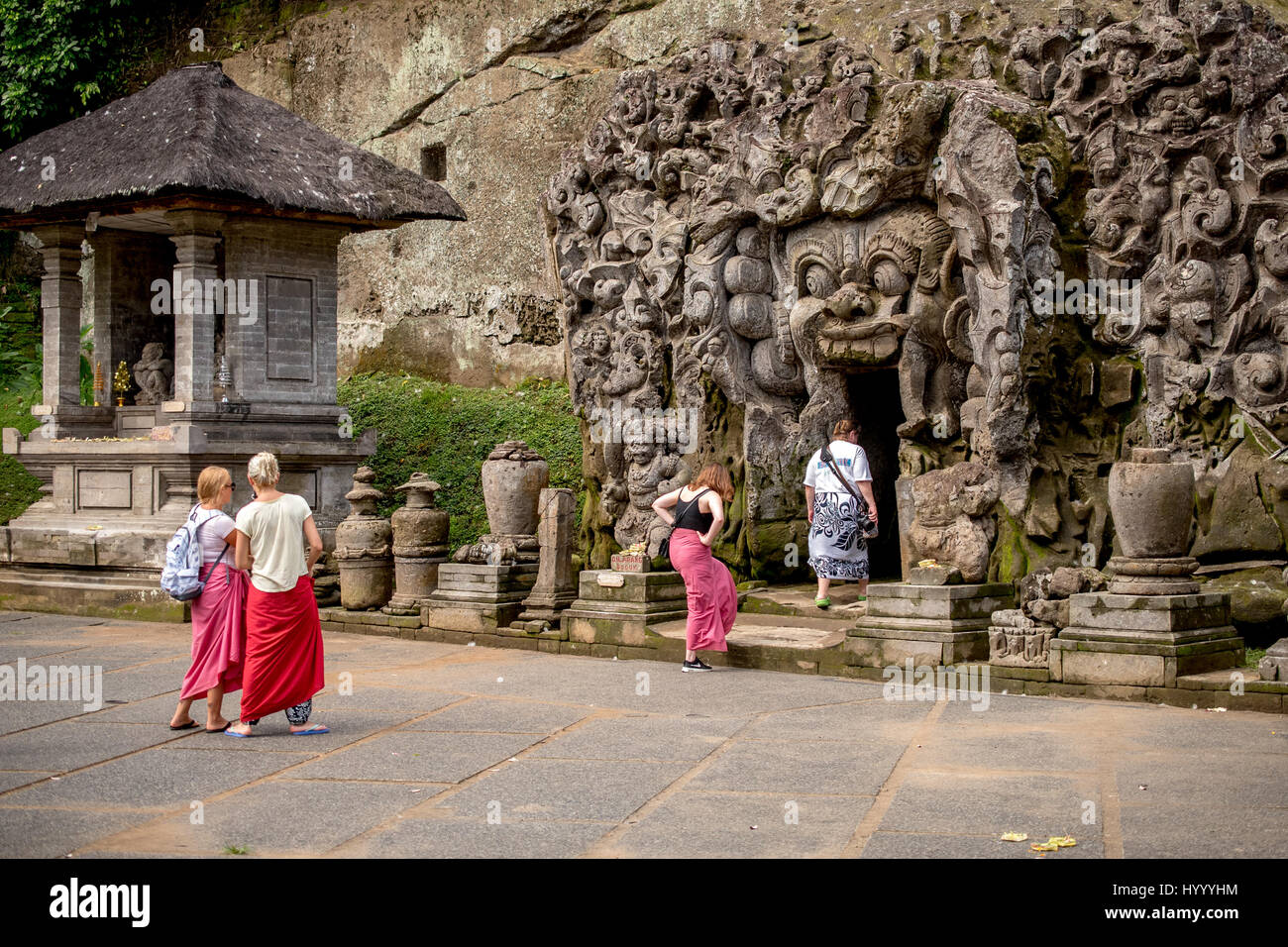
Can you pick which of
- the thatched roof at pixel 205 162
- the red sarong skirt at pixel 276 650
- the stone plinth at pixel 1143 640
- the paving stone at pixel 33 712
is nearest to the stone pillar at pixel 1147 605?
the stone plinth at pixel 1143 640

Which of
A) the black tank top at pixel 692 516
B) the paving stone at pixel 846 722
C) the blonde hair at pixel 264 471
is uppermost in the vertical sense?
the blonde hair at pixel 264 471

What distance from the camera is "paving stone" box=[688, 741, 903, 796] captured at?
6.71 meters

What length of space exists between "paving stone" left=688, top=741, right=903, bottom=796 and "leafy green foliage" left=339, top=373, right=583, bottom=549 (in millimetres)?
9428

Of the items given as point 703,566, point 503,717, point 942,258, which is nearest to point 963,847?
point 503,717

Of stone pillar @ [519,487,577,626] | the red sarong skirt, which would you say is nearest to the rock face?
stone pillar @ [519,487,577,626]

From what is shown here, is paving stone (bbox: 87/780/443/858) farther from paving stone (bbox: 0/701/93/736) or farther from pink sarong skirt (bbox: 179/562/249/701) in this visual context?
paving stone (bbox: 0/701/93/736)

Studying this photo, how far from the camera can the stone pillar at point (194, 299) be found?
46.9 ft

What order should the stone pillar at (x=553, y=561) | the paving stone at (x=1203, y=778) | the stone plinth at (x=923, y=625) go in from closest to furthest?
the paving stone at (x=1203, y=778) < the stone plinth at (x=923, y=625) < the stone pillar at (x=553, y=561)

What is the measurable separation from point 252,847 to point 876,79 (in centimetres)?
906

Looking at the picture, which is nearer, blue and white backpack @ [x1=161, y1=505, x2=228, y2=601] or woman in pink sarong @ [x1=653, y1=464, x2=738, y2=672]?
blue and white backpack @ [x1=161, y1=505, x2=228, y2=601]

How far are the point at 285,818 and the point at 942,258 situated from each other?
770 centimetres

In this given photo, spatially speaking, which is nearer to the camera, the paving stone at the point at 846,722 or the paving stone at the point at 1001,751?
the paving stone at the point at 1001,751

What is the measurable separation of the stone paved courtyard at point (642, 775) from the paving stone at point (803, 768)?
0.02 m

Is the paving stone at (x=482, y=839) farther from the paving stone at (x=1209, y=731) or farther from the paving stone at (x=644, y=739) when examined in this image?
the paving stone at (x=1209, y=731)
